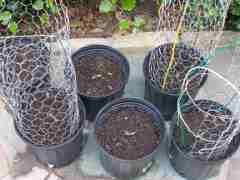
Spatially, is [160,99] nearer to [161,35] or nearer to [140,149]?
[140,149]

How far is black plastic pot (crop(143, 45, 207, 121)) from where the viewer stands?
1812 mm

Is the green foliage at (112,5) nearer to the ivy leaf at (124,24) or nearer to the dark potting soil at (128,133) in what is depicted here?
the ivy leaf at (124,24)

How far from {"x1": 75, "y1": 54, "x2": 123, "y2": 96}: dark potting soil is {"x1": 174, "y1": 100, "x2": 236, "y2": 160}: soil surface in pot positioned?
0.42 m

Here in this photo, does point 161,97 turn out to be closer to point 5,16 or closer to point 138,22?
point 138,22

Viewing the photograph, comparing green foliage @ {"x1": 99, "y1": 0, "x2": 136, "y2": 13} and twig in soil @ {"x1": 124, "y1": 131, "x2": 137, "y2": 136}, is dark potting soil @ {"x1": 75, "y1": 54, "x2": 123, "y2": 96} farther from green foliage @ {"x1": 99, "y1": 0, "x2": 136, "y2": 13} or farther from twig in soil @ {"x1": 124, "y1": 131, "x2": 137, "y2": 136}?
green foliage @ {"x1": 99, "y1": 0, "x2": 136, "y2": 13}

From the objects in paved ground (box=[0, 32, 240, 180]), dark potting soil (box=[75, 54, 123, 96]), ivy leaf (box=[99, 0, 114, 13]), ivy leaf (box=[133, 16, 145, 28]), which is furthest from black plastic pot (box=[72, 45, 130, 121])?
ivy leaf (box=[133, 16, 145, 28])

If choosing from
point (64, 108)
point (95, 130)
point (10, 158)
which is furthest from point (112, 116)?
point (10, 158)

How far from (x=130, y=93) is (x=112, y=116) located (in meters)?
0.37

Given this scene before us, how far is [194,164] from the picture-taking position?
1.64 m

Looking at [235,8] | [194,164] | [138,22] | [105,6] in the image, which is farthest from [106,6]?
[194,164]

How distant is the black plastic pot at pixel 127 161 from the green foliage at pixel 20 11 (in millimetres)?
735

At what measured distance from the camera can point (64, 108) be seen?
5.62ft

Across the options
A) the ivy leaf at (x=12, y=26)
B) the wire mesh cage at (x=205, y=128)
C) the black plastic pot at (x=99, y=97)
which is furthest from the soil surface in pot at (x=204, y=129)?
the ivy leaf at (x=12, y=26)

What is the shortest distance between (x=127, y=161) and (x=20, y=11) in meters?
1.31
